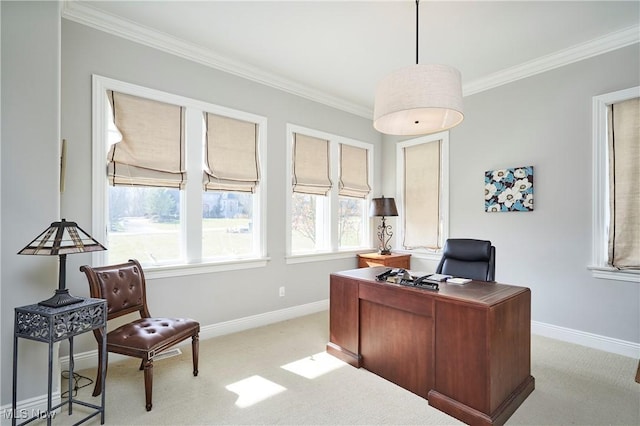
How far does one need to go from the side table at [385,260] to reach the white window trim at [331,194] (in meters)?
0.20

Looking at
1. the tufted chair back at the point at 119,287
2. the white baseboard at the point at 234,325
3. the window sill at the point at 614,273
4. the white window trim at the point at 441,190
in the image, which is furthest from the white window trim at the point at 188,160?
the window sill at the point at 614,273

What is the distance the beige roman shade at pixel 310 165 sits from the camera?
4.11m

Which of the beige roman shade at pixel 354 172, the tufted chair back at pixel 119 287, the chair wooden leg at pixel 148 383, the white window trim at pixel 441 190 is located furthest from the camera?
the beige roman shade at pixel 354 172

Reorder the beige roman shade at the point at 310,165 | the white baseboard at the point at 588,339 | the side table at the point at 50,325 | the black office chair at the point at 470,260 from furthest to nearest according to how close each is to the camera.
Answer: the beige roman shade at the point at 310,165 → the white baseboard at the point at 588,339 → the black office chair at the point at 470,260 → the side table at the point at 50,325

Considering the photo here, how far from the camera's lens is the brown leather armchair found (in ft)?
6.79

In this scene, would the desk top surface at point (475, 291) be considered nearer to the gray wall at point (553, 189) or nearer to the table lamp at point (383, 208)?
the gray wall at point (553, 189)

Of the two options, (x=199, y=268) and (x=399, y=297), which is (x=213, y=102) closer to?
(x=199, y=268)

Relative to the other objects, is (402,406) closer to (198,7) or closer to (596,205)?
(596,205)

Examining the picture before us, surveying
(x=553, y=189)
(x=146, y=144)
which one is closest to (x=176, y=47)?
(x=146, y=144)

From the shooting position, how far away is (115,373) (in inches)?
100

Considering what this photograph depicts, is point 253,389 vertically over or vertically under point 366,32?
under

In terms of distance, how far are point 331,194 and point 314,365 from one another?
7.95 ft

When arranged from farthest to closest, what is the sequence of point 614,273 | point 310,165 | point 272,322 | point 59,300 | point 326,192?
point 326,192 → point 310,165 → point 272,322 → point 614,273 → point 59,300

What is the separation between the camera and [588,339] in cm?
310
